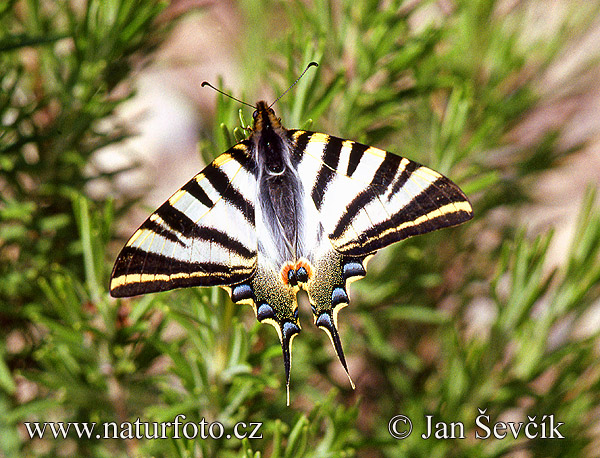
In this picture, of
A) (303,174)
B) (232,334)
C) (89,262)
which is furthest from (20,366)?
(303,174)

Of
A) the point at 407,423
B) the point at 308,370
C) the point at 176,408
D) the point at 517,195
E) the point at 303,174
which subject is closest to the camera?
the point at 176,408

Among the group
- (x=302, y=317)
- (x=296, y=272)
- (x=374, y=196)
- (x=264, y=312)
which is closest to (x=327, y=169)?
(x=374, y=196)

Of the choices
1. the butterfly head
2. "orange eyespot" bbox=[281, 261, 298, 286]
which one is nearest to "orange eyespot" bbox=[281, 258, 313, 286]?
"orange eyespot" bbox=[281, 261, 298, 286]

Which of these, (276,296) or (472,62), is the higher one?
(472,62)

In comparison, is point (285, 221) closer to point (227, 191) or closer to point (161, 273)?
point (227, 191)

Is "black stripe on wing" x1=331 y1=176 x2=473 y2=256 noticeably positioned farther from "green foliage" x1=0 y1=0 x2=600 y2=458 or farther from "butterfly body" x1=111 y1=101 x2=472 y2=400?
"green foliage" x1=0 y1=0 x2=600 y2=458

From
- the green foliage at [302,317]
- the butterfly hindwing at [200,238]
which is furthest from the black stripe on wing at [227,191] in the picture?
the green foliage at [302,317]

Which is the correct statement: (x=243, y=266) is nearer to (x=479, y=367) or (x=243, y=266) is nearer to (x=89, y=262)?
(x=89, y=262)

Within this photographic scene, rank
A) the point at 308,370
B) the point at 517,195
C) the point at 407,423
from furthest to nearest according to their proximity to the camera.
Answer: the point at 517,195
the point at 308,370
the point at 407,423

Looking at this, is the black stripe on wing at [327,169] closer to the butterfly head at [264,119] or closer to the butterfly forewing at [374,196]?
the butterfly forewing at [374,196]
